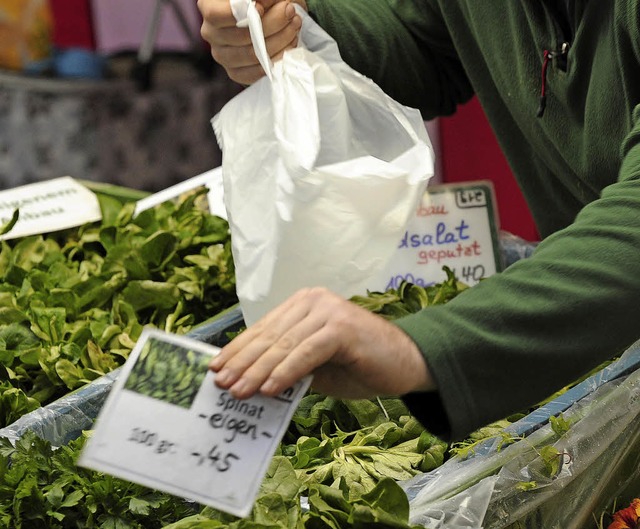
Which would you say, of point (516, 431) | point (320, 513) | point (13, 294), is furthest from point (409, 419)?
point (13, 294)

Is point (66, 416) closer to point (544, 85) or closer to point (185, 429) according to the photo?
point (185, 429)

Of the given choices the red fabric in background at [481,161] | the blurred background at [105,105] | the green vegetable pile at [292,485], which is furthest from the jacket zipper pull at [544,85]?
the blurred background at [105,105]

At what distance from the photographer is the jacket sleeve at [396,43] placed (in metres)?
1.47

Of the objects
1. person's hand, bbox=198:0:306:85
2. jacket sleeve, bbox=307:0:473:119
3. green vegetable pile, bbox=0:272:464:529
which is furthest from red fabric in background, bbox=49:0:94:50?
green vegetable pile, bbox=0:272:464:529

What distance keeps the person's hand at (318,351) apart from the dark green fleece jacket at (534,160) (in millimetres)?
24

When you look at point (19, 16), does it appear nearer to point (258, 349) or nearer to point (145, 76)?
point (145, 76)

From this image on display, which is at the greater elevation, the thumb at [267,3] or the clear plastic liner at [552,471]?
the thumb at [267,3]

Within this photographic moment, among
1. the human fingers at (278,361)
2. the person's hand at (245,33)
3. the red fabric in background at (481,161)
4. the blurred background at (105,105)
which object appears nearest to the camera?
the human fingers at (278,361)

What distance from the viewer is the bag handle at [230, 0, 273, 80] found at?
44.8 inches

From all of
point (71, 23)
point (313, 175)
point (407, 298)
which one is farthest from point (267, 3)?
point (71, 23)

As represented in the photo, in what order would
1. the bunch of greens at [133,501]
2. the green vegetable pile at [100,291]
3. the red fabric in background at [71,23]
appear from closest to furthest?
the bunch of greens at [133,501]
the green vegetable pile at [100,291]
the red fabric in background at [71,23]

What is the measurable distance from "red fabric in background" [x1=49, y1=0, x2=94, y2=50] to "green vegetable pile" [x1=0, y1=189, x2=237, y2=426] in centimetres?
207

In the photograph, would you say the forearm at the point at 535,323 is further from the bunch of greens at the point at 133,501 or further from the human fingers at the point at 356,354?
the bunch of greens at the point at 133,501

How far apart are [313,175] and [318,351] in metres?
0.38
